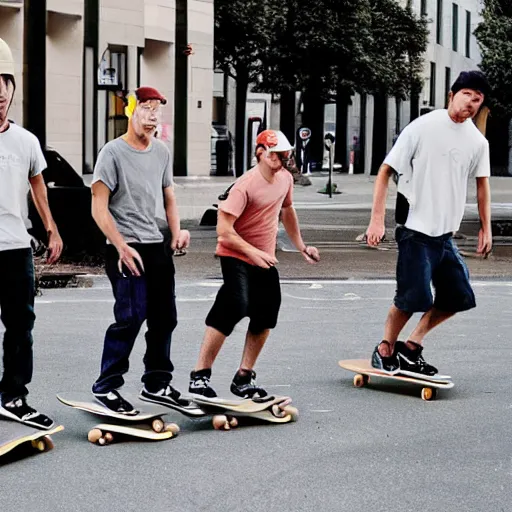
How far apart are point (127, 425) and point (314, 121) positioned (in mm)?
52604

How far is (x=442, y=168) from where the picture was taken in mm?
7867

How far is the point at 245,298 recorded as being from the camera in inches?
288

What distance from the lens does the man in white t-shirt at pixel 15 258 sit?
6.40m

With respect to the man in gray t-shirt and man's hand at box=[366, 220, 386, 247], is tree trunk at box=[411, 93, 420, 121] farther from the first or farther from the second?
the man in gray t-shirt

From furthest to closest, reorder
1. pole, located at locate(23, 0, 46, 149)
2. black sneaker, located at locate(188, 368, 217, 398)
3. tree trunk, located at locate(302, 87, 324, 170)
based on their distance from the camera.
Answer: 1. tree trunk, located at locate(302, 87, 324, 170)
2. pole, located at locate(23, 0, 46, 149)
3. black sneaker, located at locate(188, 368, 217, 398)

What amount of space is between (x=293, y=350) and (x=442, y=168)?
2462 mm

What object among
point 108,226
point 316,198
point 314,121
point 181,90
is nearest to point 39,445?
point 108,226

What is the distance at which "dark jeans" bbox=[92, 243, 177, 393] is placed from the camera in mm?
6832

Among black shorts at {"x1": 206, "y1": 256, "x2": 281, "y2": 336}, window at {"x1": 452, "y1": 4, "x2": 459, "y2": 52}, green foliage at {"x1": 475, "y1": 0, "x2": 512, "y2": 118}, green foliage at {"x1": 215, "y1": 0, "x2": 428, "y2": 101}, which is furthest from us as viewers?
window at {"x1": 452, "y1": 4, "x2": 459, "y2": 52}

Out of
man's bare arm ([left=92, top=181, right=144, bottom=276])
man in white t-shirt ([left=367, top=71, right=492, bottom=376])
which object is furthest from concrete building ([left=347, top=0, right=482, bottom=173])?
man's bare arm ([left=92, top=181, right=144, bottom=276])

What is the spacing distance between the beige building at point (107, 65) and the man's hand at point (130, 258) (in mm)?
20019

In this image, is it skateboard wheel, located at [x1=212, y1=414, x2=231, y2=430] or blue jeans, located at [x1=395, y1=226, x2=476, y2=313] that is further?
blue jeans, located at [x1=395, y1=226, x2=476, y2=313]

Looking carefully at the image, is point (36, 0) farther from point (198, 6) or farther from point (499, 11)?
point (198, 6)

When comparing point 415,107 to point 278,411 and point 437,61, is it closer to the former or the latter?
point 437,61
